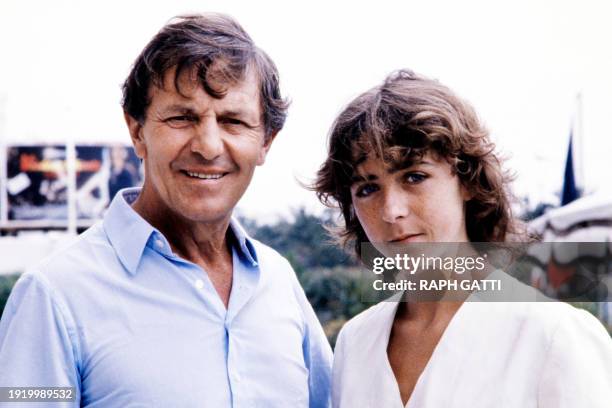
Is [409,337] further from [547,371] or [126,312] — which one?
[126,312]

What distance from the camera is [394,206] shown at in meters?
1.80

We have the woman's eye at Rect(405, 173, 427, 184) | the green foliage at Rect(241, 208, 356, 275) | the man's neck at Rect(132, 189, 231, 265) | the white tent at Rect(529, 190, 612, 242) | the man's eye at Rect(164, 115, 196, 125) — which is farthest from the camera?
the green foliage at Rect(241, 208, 356, 275)

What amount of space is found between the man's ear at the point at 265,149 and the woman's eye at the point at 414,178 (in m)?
0.47

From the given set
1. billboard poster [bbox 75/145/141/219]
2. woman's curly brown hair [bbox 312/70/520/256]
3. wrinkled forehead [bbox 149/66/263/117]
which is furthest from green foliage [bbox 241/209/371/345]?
billboard poster [bbox 75/145/141/219]

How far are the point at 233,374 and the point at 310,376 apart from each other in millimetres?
421

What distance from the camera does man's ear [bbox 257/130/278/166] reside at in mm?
2114

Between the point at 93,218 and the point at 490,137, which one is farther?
the point at 93,218

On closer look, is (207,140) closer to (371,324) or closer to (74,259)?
(74,259)

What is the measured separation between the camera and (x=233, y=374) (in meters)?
1.88

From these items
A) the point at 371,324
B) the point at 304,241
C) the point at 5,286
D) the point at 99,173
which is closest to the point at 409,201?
the point at 371,324

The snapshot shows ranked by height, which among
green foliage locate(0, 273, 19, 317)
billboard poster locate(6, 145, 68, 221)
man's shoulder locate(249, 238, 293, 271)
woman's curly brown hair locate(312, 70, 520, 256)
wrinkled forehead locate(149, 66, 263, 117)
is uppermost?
billboard poster locate(6, 145, 68, 221)

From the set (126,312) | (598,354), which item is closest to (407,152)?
(598,354)

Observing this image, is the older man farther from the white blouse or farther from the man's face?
the white blouse

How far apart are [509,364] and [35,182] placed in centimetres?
1635
